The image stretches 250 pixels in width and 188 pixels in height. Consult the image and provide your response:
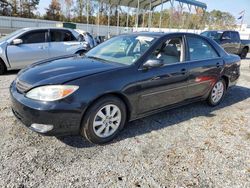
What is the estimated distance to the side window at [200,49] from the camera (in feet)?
14.3

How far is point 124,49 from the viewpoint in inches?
157

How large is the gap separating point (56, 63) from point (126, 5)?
2345 centimetres

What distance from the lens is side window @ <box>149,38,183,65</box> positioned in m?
3.83

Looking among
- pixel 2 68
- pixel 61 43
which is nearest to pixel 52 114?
pixel 2 68

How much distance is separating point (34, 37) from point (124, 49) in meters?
4.47

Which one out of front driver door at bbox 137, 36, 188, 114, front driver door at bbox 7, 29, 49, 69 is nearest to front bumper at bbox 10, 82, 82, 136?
front driver door at bbox 137, 36, 188, 114

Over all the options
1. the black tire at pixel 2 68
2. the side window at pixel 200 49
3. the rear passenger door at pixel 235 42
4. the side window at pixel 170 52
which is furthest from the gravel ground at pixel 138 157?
the rear passenger door at pixel 235 42

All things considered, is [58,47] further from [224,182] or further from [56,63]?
[224,182]

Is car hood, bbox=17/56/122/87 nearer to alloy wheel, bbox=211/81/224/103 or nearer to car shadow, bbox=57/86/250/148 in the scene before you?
car shadow, bbox=57/86/250/148

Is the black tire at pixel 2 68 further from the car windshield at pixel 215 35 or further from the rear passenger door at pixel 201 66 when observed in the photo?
the car windshield at pixel 215 35

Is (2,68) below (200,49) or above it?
below

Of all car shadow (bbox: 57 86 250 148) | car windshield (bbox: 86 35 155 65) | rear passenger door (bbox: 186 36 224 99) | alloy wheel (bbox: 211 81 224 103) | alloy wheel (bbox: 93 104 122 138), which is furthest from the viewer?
alloy wheel (bbox: 211 81 224 103)

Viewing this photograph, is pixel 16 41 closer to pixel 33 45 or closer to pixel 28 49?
pixel 28 49

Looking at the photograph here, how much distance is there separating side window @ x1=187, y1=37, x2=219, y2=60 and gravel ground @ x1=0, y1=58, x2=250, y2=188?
126 cm
